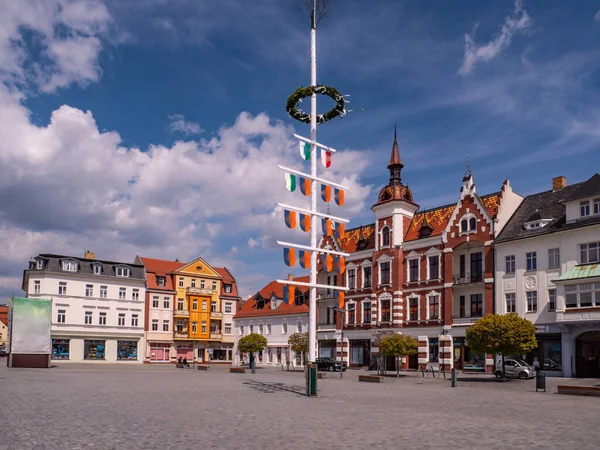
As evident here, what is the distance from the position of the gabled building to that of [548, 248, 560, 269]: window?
5.05 meters

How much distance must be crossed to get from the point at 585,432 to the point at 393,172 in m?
47.8

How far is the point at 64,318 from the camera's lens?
73.4 meters

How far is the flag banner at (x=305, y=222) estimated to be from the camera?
28008 mm

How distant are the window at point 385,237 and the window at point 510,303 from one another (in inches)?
559

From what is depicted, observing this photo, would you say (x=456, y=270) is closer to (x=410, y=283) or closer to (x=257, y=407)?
(x=410, y=283)

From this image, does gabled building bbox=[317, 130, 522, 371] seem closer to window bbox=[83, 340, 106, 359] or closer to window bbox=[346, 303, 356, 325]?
window bbox=[346, 303, 356, 325]

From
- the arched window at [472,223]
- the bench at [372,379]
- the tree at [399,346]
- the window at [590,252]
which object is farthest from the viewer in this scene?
the arched window at [472,223]

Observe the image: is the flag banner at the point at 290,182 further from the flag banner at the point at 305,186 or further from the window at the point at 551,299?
the window at the point at 551,299

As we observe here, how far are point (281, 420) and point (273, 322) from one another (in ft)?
194

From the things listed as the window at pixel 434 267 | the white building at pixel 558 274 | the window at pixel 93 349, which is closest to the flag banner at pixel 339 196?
the white building at pixel 558 274

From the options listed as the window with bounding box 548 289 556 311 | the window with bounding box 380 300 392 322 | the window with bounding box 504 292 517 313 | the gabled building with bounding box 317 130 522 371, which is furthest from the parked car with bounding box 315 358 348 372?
the window with bounding box 548 289 556 311

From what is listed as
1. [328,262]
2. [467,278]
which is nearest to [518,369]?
[467,278]


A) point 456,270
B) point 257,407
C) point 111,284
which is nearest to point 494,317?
point 456,270

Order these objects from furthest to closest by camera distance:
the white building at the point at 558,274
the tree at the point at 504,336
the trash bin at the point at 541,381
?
the white building at the point at 558,274, the tree at the point at 504,336, the trash bin at the point at 541,381
